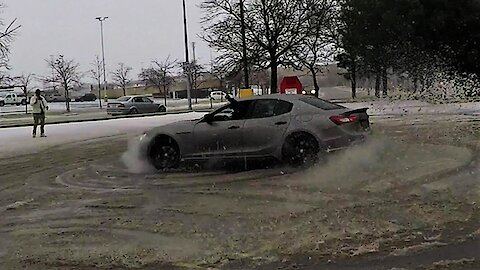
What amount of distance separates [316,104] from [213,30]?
76.8 feet

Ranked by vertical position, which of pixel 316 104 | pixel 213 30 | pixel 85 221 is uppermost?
pixel 213 30

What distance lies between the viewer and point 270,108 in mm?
11047

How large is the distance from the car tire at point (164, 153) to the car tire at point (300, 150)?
85.4 inches

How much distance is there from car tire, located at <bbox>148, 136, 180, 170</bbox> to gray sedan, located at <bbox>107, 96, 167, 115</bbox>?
89.6 feet

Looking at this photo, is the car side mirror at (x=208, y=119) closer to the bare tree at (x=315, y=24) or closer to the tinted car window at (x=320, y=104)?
the tinted car window at (x=320, y=104)

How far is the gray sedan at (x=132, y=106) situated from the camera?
38.9m

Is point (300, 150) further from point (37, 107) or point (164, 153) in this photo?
point (37, 107)

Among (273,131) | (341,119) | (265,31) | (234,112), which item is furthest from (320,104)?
(265,31)

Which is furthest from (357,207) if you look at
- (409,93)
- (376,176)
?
(409,93)

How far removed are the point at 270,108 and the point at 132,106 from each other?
29360 millimetres

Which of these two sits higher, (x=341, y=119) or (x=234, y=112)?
(x=234, y=112)

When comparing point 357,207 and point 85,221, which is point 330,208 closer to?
point 357,207

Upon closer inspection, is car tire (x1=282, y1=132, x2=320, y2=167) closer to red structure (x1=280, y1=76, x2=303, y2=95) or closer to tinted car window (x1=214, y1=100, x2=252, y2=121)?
tinted car window (x1=214, y1=100, x2=252, y2=121)

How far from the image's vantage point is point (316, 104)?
434 inches
